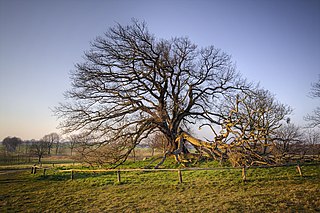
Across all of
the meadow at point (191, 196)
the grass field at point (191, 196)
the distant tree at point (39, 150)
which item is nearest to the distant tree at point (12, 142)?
the distant tree at point (39, 150)

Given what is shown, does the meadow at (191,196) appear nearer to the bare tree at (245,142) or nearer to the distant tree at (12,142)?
the bare tree at (245,142)

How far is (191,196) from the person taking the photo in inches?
324

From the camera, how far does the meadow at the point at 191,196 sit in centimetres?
676

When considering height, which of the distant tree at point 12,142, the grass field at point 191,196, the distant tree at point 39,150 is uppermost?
the distant tree at point 12,142

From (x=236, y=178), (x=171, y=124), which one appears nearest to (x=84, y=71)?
(x=171, y=124)

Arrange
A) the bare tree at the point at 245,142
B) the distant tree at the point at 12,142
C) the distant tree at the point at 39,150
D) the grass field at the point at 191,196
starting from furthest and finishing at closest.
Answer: the distant tree at the point at 12,142
the distant tree at the point at 39,150
the bare tree at the point at 245,142
the grass field at the point at 191,196

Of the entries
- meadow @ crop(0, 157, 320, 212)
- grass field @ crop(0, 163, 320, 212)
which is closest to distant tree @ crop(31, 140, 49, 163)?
meadow @ crop(0, 157, 320, 212)

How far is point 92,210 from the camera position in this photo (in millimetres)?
7238

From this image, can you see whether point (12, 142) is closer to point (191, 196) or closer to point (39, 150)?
point (39, 150)

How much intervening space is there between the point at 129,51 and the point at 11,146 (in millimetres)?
75343

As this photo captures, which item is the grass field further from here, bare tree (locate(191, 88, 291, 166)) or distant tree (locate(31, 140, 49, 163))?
distant tree (locate(31, 140, 49, 163))

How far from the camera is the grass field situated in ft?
22.2

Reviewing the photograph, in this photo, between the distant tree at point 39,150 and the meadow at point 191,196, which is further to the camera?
the distant tree at point 39,150

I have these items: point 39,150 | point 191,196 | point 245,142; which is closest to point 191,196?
point 191,196
